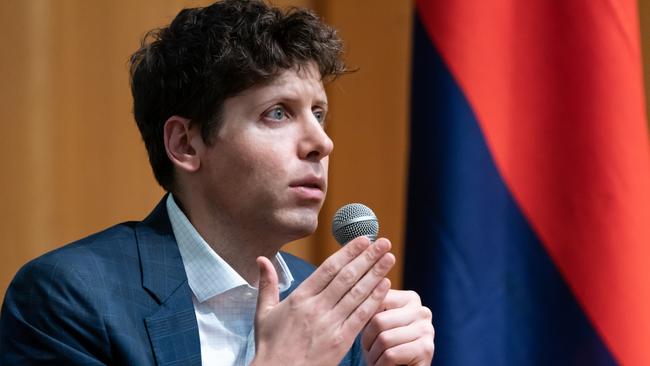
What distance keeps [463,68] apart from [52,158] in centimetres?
105

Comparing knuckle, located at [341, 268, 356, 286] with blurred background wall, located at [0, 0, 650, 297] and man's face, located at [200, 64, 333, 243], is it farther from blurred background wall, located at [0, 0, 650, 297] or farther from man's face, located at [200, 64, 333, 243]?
blurred background wall, located at [0, 0, 650, 297]

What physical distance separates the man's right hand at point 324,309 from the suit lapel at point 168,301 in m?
0.19

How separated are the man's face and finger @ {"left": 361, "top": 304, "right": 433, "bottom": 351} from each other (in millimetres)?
207

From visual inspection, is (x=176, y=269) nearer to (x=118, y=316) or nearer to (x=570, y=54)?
(x=118, y=316)

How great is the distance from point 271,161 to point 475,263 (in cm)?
72

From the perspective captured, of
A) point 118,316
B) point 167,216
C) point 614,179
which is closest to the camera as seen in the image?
point 118,316

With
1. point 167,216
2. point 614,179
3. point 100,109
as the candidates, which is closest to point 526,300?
point 614,179

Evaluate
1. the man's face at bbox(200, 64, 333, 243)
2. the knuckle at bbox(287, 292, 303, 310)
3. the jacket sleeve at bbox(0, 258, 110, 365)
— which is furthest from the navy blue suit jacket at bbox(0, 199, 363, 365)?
the knuckle at bbox(287, 292, 303, 310)

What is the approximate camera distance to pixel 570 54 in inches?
84.7

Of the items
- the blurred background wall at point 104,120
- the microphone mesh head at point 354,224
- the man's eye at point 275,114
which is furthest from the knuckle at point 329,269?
the blurred background wall at point 104,120

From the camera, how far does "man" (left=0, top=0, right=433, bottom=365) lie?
1.41m

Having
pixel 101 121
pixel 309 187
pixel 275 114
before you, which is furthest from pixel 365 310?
pixel 101 121

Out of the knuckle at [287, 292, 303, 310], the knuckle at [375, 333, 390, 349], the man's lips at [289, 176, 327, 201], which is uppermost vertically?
the man's lips at [289, 176, 327, 201]

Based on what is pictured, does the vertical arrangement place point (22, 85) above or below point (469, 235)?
above
